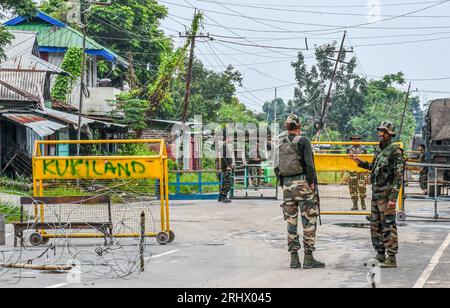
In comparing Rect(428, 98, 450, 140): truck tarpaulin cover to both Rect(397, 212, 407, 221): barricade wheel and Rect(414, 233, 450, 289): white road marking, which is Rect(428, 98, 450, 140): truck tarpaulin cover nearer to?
Rect(397, 212, 407, 221): barricade wheel

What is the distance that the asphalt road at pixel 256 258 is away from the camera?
11.1 metres

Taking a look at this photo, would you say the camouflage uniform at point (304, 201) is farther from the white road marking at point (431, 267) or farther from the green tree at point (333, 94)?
the green tree at point (333, 94)

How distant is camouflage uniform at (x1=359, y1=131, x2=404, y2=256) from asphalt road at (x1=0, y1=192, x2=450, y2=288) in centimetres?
40

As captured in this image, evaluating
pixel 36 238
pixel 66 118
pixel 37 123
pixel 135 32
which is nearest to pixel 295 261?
pixel 36 238

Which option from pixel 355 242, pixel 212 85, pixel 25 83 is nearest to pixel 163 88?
pixel 25 83

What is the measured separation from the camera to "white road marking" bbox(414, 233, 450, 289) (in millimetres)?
10805

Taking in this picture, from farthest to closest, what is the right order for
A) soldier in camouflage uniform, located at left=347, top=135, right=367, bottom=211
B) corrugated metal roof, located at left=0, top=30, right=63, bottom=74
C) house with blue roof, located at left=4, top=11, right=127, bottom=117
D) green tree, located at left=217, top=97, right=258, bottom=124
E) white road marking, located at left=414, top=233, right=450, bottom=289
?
green tree, located at left=217, top=97, right=258, bottom=124 → house with blue roof, located at left=4, top=11, right=127, bottom=117 → corrugated metal roof, located at left=0, top=30, right=63, bottom=74 → soldier in camouflage uniform, located at left=347, top=135, right=367, bottom=211 → white road marking, located at left=414, top=233, right=450, bottom=289

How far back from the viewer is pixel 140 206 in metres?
19.2

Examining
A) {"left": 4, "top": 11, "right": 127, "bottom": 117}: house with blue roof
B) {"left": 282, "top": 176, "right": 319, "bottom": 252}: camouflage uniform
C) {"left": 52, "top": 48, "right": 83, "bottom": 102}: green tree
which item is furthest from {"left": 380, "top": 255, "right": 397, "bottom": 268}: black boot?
{"left": 4, "top": 11, "right": 127, "bottom": 117}: house with blue roof

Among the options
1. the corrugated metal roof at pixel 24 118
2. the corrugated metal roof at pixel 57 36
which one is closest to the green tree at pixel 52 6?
the corrugated metal roof at pixel 57 36

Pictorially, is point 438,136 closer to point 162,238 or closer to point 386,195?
point 162,238

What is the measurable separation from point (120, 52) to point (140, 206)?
169ft

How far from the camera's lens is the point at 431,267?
41.1ft

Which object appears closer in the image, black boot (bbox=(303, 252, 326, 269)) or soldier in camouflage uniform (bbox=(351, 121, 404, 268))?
black boot (bbox=(303, 252, 326, 269))
